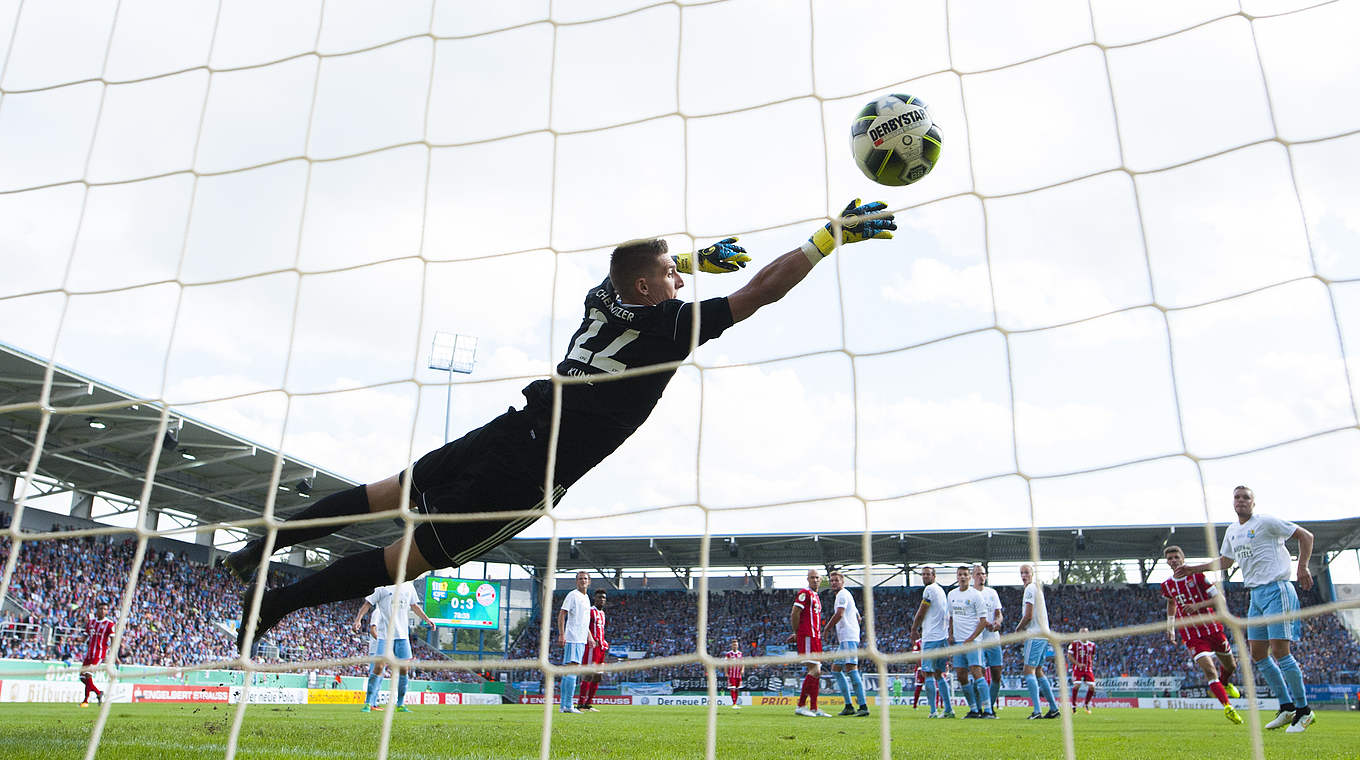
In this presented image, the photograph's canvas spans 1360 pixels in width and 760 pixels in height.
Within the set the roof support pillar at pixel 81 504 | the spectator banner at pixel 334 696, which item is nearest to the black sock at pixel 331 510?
the spectator banner at pixel 334 696

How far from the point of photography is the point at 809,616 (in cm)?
981

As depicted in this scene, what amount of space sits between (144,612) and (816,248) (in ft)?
75.0

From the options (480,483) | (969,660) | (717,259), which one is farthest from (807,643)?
(480,483)

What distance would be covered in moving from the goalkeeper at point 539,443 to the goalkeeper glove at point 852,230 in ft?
1.22

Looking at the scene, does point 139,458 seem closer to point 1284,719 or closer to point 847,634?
point 847,634

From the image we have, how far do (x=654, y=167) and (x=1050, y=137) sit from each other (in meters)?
1.74

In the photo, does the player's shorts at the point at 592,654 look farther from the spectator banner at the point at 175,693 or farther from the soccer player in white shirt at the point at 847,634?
the spectator banner at the point at 175,693

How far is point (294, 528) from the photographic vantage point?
3928 millimetres

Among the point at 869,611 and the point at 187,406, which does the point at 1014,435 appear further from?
the point at 187,406

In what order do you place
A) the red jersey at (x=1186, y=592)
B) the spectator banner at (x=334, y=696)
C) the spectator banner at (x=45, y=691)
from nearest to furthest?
the red jersey at (x=1186, y=592)
the spectator banner at (x=45, y=691)
the spectator banner at (x=334, y=696)

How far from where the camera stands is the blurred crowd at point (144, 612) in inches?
738

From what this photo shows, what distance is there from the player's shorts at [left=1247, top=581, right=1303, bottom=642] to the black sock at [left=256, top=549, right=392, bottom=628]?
543 centimetres

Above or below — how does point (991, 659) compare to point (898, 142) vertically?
below

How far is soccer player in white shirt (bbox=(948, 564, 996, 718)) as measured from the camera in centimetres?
968
